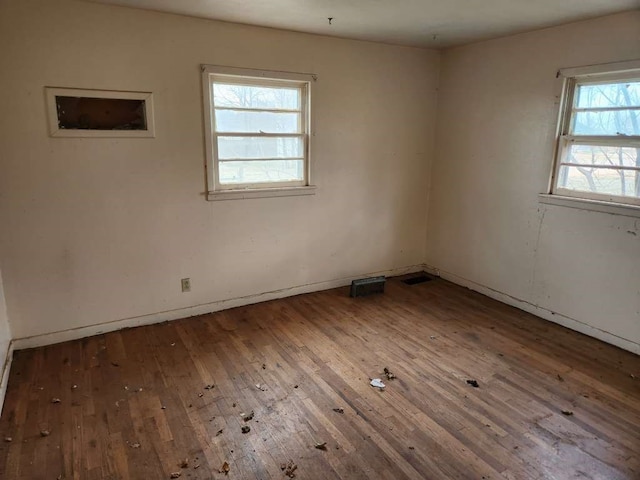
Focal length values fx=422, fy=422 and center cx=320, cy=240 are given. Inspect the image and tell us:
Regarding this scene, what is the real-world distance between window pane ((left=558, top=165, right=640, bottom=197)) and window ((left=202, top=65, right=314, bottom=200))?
225 cm

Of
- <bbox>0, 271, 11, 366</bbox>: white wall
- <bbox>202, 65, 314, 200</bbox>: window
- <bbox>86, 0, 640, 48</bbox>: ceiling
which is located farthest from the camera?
<bbox>202, 65, 314, 200</bbox>: window

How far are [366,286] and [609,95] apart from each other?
2562mm

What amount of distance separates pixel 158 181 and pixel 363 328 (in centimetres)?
206

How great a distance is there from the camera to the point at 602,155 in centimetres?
329

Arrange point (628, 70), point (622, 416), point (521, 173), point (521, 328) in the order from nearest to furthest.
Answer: point (622, 416) → point (628, 70) → point (521, 328) → point (521, 173)

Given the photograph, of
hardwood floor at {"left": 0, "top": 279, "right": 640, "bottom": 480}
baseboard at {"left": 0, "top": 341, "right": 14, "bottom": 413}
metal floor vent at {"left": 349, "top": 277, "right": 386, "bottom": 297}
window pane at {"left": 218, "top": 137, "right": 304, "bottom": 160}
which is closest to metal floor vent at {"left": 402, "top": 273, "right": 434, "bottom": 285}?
metal floor vent at {"left": 349, "top": 277, "right": 386, "bottom": 297}

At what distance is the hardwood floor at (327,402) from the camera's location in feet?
6.81

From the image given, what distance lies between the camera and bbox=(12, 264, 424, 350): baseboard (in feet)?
10.4

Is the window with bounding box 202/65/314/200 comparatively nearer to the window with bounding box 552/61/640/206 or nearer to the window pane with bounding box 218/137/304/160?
the window pane with bounding box 218/137/304/160

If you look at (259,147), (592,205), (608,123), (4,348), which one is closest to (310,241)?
(259,147)

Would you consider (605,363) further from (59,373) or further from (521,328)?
(59,373)

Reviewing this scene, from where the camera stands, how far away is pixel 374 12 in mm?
3078

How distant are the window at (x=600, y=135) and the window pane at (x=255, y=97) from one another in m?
2.29

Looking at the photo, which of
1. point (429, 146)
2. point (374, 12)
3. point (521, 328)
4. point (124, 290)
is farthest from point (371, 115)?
point (124, 290)
